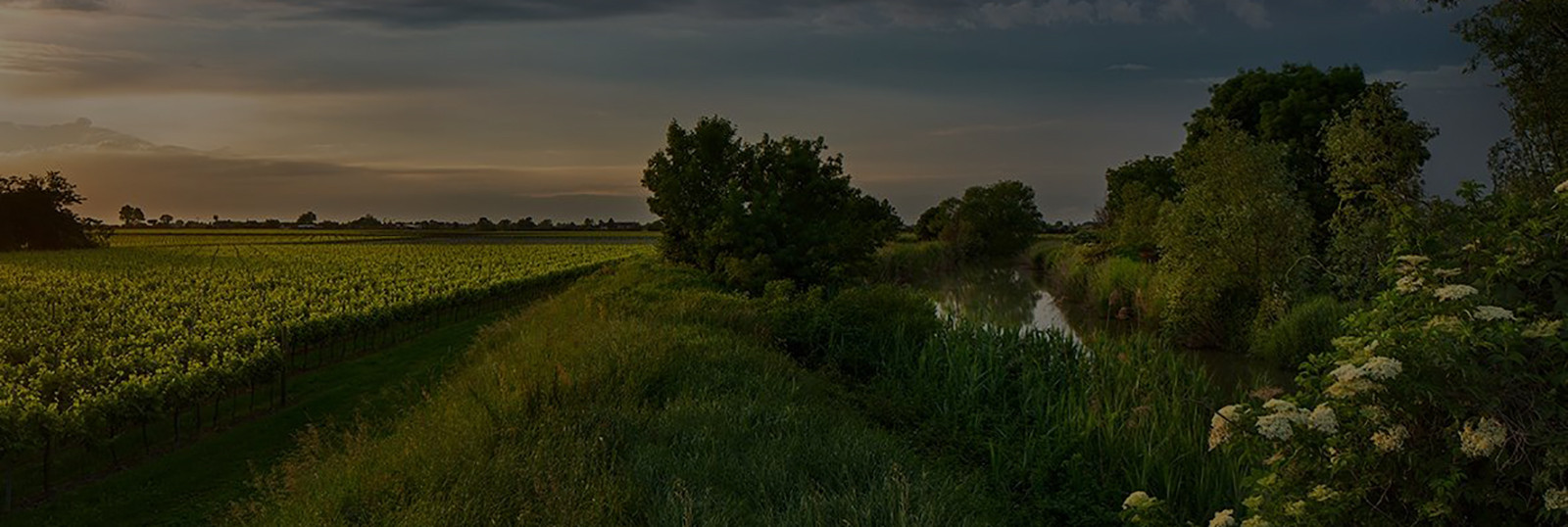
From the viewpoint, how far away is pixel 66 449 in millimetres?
16594

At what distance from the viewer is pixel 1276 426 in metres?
5.58

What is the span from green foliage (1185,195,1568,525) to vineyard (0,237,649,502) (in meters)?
16.4

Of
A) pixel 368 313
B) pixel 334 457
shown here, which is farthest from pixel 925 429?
pixel 368 313

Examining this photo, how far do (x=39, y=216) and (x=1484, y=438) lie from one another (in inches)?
4319

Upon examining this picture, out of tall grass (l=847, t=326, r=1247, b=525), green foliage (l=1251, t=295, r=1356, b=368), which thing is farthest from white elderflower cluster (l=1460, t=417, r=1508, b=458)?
green foliage (l=1251, t=295, r=1356, b=368)

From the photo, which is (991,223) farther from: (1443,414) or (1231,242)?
(1443,414)

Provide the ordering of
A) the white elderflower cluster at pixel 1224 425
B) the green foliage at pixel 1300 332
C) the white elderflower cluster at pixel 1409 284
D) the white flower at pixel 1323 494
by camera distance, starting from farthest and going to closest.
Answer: the green foliage at pixel 1300 332, the white elderflower cluster at pixel 1409 284, the white elderflower cluster at pixel 1224 425, the white flower at pixel 1323 494

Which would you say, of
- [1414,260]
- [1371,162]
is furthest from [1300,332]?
[1414,260]

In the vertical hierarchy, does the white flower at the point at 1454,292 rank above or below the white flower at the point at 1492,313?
above

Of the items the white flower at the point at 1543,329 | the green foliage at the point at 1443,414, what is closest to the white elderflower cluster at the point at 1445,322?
the green foliage at the point at 1443,414

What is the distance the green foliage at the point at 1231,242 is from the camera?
25688mm

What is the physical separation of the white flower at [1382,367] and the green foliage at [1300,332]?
60.1 ft

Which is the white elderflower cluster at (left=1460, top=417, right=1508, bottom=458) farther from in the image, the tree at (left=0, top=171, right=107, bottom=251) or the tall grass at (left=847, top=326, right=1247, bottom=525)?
the tree at (left=0, top=171, right=107, bottom=251)

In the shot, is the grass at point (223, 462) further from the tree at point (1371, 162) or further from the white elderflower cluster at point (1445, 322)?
the tree at point (1371, 162)
